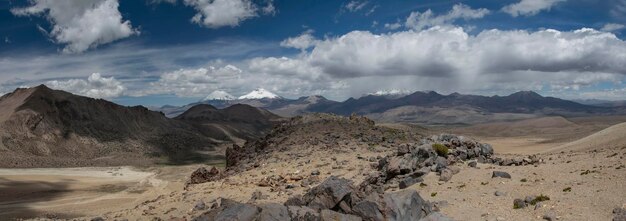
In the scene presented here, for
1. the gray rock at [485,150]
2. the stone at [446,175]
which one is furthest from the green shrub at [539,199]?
the gray rock at [485,150]

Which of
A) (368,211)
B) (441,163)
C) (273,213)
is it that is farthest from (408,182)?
(273,213)

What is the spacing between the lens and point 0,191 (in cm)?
7869

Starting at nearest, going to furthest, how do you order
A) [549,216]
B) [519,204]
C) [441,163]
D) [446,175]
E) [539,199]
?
[549,216], [519,204], [539,199], [446,175], [441,163]

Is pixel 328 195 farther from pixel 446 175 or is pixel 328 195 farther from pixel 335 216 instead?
pixel 446 175

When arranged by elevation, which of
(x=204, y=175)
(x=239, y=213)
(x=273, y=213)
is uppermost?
(x=239, y=213)

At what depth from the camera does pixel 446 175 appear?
30938mm

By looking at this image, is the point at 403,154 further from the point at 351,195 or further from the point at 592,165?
the point at 351,195

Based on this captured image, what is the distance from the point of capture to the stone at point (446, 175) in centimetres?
3066

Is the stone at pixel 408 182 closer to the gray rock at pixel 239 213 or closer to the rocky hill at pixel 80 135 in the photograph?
the gray rock at pixel 239 213

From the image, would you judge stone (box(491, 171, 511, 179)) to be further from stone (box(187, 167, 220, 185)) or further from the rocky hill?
the rocky hill

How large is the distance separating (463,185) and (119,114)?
170686 millimetres

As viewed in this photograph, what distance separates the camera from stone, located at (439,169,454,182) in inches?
1207

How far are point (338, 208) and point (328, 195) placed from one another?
2.46 ft

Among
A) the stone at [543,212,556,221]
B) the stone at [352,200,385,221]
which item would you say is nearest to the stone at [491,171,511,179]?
the stone at [543,212,556,221]
